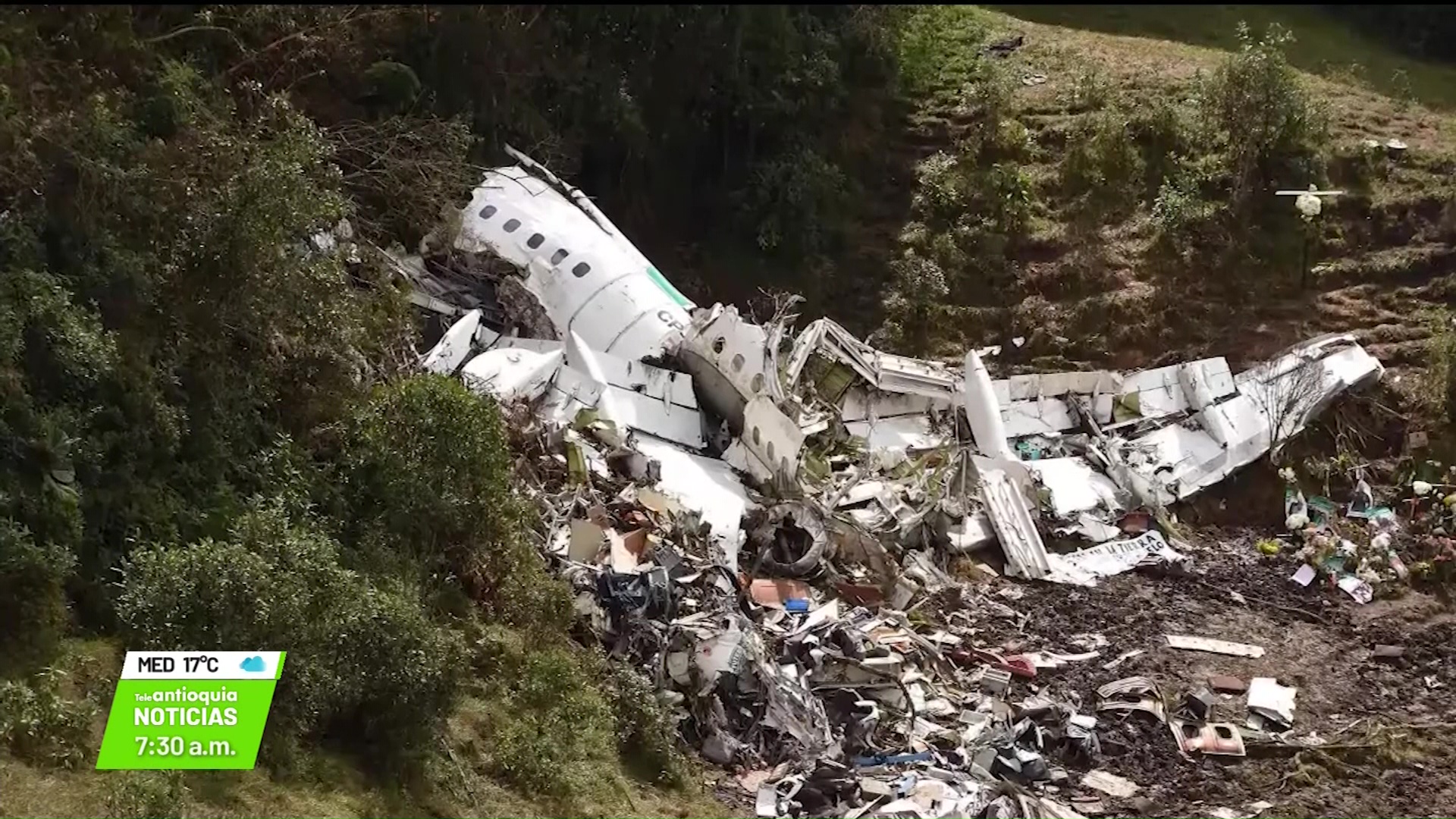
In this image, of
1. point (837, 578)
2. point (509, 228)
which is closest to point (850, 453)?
point (837, 578)

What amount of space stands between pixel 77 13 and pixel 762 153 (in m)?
12.5

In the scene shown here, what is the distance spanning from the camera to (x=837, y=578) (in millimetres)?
16141

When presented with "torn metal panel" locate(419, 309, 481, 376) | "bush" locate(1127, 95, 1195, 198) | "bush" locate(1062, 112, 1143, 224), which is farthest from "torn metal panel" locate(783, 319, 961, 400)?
"bush" locate(1127, 95, 1195, 198)

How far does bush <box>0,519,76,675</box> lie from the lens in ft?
35.7

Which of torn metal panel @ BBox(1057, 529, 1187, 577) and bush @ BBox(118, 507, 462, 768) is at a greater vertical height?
torn metal panel @ BBox(1057, 529, 1187, 577)

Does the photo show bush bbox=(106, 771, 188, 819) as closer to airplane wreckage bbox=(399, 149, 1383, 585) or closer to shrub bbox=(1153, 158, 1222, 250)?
airplane wreckage bbox=(399, 149, 1383, 585)

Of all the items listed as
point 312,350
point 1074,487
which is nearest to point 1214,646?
point 1074,487

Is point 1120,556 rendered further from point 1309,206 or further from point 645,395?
point 1309,206

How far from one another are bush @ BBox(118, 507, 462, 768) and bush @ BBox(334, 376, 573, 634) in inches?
47.7

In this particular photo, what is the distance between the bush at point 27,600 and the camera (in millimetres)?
10867

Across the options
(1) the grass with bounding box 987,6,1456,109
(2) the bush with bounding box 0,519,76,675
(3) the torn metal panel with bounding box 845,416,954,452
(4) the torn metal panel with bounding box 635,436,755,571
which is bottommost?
(2) the bush with bounding box 0,519,76,675

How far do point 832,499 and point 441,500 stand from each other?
572 cm

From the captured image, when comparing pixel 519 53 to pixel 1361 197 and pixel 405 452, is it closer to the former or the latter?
pixel 405 452
